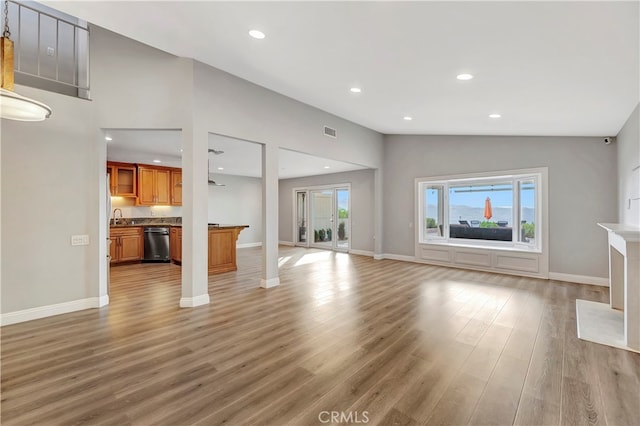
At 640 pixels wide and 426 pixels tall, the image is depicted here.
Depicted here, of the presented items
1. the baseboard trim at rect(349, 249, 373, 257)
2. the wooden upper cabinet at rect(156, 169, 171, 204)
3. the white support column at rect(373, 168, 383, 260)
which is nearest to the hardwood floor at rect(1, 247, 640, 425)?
the white support column at rect(373, 168, 383, 260)

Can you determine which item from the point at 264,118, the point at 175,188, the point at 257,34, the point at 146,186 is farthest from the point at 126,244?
the point at 257,34

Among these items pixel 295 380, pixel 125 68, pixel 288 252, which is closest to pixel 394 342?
pixel 295 380

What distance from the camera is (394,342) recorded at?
296cm

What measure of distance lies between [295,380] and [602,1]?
11.4 ft

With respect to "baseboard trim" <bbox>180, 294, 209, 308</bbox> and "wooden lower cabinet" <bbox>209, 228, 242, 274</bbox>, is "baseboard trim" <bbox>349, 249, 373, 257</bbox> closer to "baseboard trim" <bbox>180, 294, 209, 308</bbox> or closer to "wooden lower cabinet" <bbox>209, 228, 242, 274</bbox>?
"wooden lower cabinet" <bbox>209, 228, 242, 274</bbox>

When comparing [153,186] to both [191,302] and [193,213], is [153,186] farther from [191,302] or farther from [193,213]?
[191,302]

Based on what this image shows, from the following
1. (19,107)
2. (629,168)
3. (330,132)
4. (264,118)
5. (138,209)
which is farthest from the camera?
(138,209)

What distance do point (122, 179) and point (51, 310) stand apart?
15.8 ft

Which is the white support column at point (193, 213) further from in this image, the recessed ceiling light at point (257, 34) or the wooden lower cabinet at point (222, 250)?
the wooden lower cabinet at point (222, 250)

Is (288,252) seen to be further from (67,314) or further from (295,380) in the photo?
(295,380)

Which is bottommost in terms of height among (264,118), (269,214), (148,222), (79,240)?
(79,240)

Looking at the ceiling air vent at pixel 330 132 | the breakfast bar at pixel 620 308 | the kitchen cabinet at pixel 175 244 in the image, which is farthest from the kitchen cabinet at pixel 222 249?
the breakfast bar at pixel 620 308

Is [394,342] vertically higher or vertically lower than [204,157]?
lower

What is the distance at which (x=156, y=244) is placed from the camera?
24.6 feet
